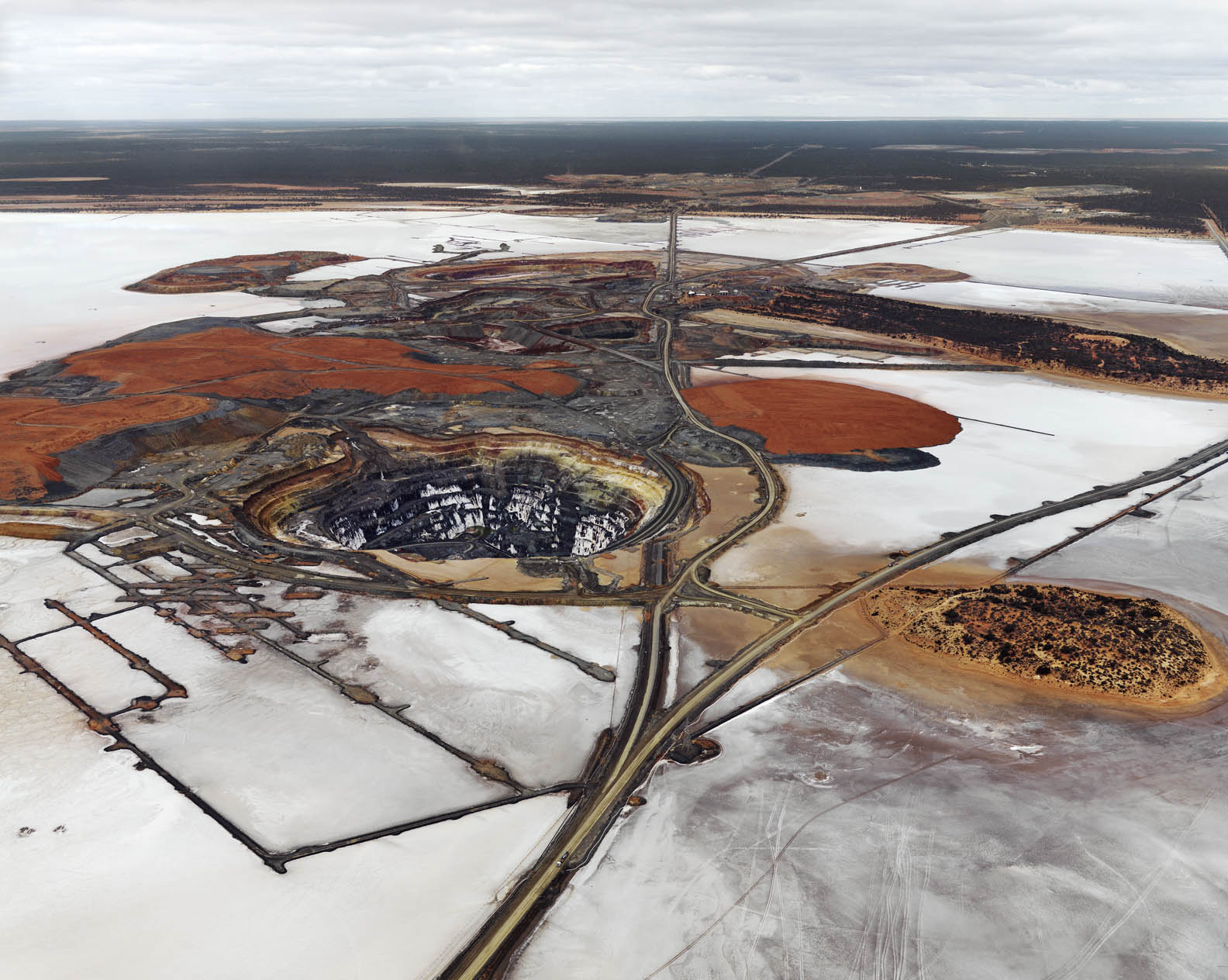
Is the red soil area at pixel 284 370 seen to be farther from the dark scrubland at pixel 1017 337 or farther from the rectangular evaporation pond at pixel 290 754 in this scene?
the dark scrubland at pixel 1017 337

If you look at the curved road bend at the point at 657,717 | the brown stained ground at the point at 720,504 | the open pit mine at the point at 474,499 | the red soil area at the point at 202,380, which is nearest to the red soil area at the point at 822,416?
the brown stained ground at the point at 720,504

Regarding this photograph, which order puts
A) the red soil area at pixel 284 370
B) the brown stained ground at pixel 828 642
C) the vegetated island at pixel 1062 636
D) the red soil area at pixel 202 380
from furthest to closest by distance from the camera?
the red soil area at pixel 284 370 < the red soil area at pixel 202 380 < the brown stained ground at pixel 828 642 < the vegetated island at pixel 1062 636

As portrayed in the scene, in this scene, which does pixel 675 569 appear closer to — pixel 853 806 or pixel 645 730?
pixel 645 730

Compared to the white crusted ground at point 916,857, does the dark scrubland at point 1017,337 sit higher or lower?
higher

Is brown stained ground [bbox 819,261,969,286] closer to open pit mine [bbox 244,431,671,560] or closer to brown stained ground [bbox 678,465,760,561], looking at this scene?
brown stained ground [bbox 678,465,760,561]

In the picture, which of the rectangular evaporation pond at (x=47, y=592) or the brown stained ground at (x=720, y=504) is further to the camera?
the brown stained ground at (x=720, y=504)

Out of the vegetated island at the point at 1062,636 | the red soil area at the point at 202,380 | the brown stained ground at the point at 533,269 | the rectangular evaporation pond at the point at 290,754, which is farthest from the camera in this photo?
the brown stained ground at the point at 533,269

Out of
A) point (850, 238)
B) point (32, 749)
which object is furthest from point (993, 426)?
point (850, 238)
